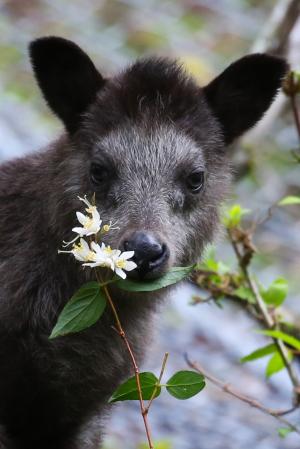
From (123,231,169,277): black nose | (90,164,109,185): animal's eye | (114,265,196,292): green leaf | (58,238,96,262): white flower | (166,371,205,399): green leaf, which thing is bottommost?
(166,371,205,399): green leaf

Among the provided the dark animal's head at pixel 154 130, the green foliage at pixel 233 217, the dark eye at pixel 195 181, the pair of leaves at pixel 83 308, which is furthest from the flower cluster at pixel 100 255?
the green foliage at pixel 233 217

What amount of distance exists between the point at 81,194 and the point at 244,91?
122 centimetres

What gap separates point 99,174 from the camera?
5.64 m

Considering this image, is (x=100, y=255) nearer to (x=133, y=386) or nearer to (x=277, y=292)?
(x=133, y=386)

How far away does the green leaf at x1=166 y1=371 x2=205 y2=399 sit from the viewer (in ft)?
15.0

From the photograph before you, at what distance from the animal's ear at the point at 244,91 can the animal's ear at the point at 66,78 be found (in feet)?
2.31

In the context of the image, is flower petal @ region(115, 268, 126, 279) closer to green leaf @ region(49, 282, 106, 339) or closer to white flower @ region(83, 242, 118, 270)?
white flower @ region(83, 242, 118, 270)

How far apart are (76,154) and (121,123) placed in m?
0.33

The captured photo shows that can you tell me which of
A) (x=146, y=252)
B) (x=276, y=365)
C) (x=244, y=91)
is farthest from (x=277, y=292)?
(x=146, y=252)

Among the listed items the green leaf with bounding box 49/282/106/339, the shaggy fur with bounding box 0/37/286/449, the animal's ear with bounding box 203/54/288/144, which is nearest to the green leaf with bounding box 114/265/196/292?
the green leaf with bounding box 49/282/106/339

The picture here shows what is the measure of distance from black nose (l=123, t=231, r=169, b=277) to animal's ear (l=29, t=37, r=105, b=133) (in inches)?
49.2

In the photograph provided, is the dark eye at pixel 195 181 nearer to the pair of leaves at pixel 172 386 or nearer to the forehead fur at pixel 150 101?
the forehead fur at pixel 150 101

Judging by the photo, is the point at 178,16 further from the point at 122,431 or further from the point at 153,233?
the point at 153,233

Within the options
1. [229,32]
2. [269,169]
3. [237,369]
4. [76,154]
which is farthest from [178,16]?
[76,154]
